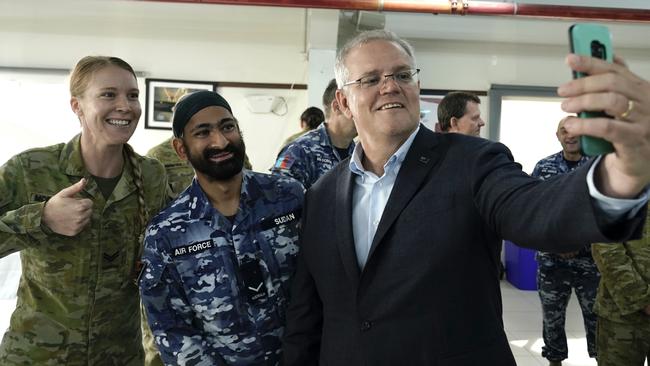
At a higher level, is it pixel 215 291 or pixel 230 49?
pixel 230 49

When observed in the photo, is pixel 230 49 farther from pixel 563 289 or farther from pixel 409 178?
pixel 409 178

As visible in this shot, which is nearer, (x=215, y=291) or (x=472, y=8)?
(x=215, y=291)

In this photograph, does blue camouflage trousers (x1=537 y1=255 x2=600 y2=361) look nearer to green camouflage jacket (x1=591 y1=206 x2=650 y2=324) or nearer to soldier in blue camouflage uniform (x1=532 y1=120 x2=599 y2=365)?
soldier in blue camouflage uniform (x1=532 y1=120 x2=599 y2=365)

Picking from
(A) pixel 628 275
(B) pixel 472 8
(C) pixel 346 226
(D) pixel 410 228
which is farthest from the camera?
(B) pixel 472 8

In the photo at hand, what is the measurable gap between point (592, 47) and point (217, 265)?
43.8 inches

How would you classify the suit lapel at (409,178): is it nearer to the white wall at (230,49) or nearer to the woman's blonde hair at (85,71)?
the woman's blonde hair at (85,71)

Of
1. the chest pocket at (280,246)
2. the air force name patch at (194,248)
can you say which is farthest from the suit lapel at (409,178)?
the air force name patch at (194,248)

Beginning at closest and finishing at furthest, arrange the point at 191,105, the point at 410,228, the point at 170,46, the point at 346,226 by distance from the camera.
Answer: the point at 410,228 < the point at 346,226 < the point at 191,105 < the point at 170,46

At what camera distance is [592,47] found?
2.16ft

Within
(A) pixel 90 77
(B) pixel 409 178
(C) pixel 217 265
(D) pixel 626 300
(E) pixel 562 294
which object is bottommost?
(E) pixel 562 294

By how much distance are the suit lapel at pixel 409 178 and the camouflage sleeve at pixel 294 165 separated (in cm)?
133

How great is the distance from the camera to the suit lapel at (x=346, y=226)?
1.15 m

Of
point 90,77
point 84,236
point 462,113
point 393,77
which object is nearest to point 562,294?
point 462,113

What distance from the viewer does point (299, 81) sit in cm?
593
